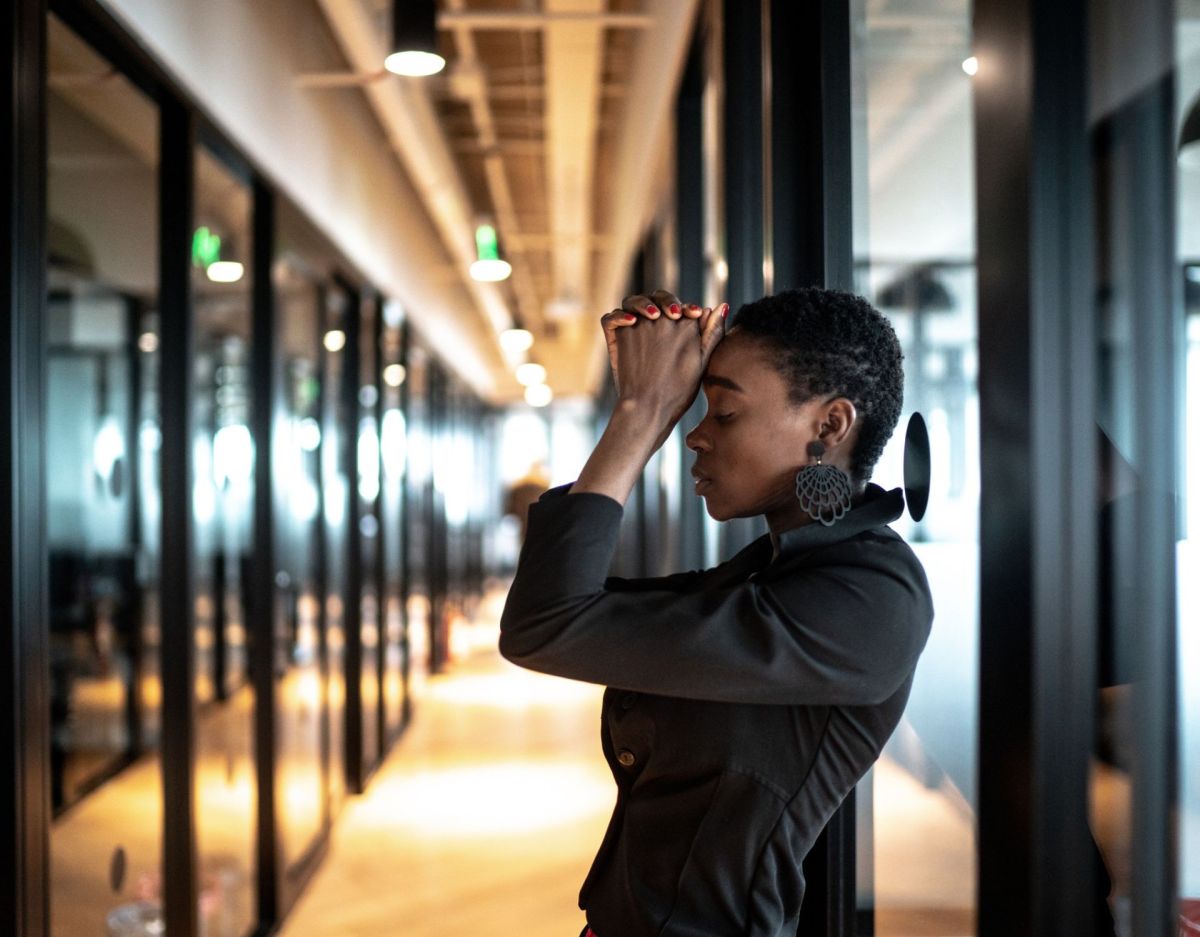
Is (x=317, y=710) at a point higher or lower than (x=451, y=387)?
lower

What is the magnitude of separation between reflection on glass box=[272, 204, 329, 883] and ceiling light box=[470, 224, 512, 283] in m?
1.13

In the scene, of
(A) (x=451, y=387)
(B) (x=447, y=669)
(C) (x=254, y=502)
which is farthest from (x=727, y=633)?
(A) (x=451, y=387)

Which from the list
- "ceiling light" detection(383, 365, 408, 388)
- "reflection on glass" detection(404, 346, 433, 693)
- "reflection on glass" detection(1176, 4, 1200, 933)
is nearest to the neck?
"reflection on glass" detection(1176, 4, 1200, 933)

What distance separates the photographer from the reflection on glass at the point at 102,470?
21.0 ft

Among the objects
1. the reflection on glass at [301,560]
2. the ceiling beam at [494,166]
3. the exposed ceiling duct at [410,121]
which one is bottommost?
the reflection on glass at [301,560]

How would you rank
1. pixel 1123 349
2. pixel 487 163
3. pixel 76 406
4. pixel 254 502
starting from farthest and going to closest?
A: pixel 487 163
pixel 76 406
pixel 254 502
pixel 1123 349

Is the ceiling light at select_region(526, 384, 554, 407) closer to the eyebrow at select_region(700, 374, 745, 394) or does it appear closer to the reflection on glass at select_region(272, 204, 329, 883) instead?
the reflection on glass at select_region(272, 204, 329, 883)

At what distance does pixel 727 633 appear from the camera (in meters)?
1.22

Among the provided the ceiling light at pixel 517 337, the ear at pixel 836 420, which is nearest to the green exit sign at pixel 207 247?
the ear at pixel 836 420

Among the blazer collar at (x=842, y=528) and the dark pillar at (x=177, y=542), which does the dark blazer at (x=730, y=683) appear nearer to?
the blazer collar at (x=842, y=528)

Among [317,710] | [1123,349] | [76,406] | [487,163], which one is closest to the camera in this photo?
[1123,349]

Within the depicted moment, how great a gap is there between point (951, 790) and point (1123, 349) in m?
0.67

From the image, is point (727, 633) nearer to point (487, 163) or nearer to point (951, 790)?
point (951, 790)

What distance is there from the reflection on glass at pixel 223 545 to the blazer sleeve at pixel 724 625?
9.02ft
